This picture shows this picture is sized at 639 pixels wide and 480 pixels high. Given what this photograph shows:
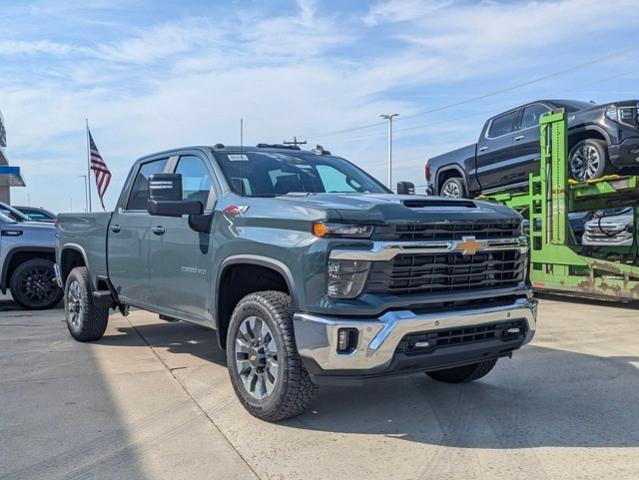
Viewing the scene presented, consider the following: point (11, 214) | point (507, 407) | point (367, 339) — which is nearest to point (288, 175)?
point (367, 339)

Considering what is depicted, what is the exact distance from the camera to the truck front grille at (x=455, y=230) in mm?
3933

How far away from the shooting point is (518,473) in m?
3.47

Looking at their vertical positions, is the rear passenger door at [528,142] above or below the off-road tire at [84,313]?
above

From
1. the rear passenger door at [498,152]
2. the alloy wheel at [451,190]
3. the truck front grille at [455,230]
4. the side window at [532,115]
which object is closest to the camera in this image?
the truck front grille at [455,230]

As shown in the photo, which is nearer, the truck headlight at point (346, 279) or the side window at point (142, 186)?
the truck headlight at point (346, 279)

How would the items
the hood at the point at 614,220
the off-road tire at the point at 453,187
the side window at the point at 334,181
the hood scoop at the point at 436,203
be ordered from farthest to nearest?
the off-road tire at the point at 453,187 < the hood at the point at 614,220 < the side window at the point at 334,181 < the hood scoop at the point at 436,203

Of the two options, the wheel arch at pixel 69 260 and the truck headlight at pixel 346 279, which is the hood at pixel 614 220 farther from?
the wheel arch at pixel 69 260

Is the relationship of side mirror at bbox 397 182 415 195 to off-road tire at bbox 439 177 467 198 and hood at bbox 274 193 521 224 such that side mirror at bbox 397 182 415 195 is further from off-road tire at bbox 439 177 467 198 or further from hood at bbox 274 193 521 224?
off-road tire at bbox 439 177 467 198

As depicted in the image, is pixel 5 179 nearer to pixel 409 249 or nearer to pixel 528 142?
pixel 528 142

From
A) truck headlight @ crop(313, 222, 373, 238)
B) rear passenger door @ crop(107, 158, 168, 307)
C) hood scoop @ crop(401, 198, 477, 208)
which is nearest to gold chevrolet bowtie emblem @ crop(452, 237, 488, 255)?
hood scoop @ crop(401, 198, 477, 208)

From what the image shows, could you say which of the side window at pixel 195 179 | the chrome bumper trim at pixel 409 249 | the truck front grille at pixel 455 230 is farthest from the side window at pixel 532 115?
the side window at pixel 195 179

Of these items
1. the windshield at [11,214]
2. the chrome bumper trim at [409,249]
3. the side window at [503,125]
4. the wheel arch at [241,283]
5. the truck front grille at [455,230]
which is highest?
the side window at [503,125]

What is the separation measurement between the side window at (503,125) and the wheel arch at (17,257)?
24.8 feet

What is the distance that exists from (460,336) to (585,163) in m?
6.16
